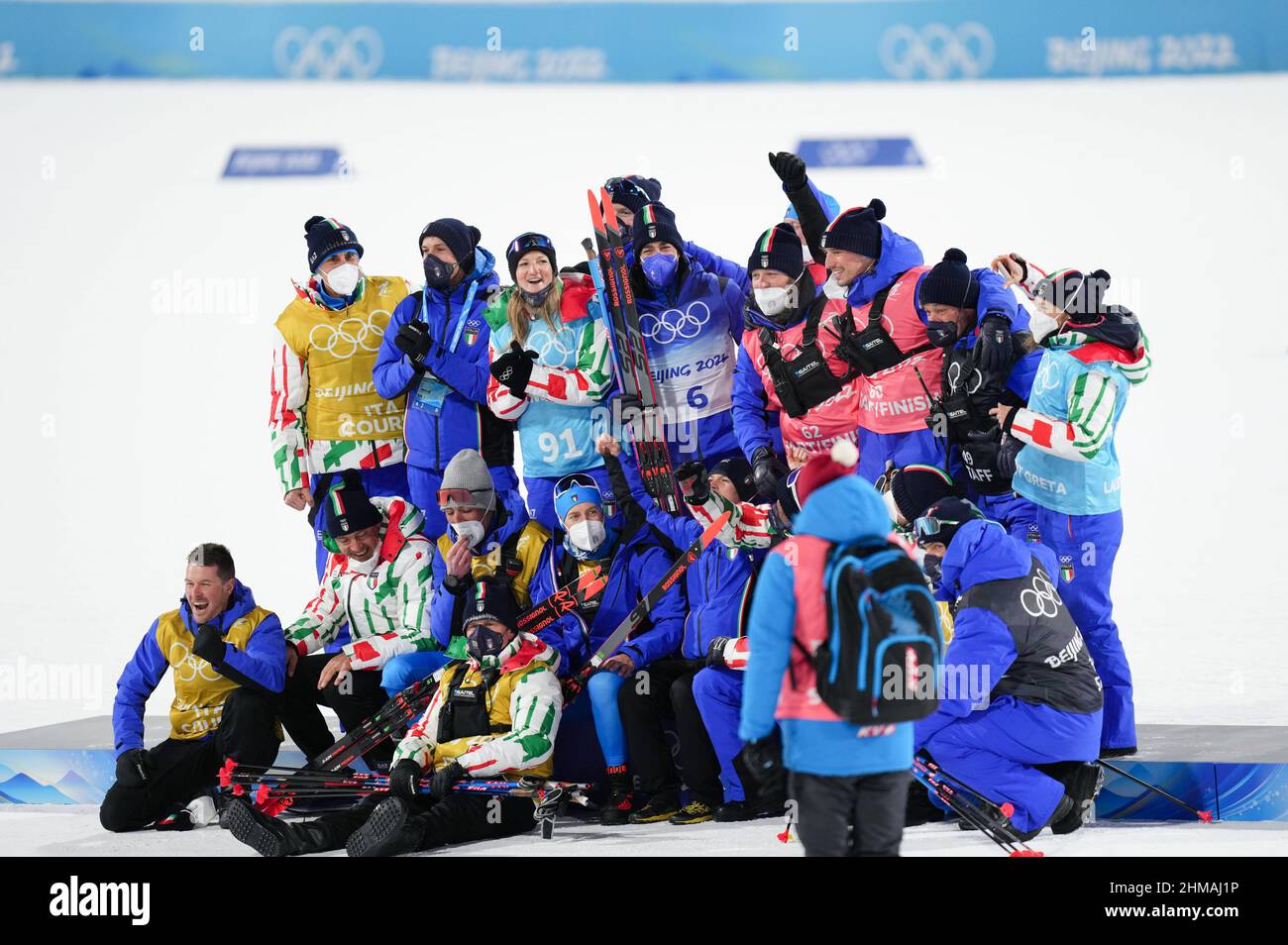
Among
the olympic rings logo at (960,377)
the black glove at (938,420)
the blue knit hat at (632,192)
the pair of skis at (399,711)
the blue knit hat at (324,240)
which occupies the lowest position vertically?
the pair of skis at (399,711)

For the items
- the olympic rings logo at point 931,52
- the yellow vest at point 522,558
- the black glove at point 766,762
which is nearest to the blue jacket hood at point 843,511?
the black glove at point 766,762

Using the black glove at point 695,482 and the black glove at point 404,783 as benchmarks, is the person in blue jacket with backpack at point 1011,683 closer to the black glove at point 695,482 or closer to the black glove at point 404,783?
the black glove at point 695,482

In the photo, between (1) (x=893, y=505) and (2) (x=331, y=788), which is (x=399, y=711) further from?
(1) (x=893, y=505)

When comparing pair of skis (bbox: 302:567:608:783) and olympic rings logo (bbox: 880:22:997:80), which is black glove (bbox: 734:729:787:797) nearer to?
pair of skis (bbox: 302:567:608:783)

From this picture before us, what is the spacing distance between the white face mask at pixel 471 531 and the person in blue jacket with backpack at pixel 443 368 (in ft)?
1.56

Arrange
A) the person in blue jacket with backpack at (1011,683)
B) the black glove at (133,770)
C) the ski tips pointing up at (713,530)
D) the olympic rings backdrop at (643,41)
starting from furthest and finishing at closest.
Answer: the olympic rings backdrop at (643,41) → the ski tips pointing up at (713,530) → the black glove at (133,770) → the person in blue jacket with backpack at (1011,683)

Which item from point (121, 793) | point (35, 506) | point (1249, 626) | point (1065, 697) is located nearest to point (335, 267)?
point (121, 793)

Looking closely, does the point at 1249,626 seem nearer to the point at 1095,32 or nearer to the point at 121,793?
the point at 121,793

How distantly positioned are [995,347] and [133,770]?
348cm

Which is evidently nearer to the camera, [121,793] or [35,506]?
[121,793]

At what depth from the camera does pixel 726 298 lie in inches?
241

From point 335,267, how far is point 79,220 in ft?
37.0

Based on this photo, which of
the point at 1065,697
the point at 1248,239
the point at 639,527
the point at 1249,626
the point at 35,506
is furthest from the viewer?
the point at 1248,239

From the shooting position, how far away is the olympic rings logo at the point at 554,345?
5.99 metres
